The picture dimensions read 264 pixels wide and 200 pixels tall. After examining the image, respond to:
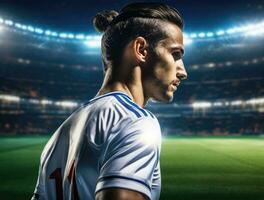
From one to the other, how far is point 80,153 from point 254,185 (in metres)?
10.1

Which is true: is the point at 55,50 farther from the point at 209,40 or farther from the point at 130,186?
the point at 130,186

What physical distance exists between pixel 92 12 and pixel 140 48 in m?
62.6

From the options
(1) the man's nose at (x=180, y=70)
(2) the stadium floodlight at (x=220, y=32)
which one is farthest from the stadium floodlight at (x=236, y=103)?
(1) the man's nose at (x=180, y=70)

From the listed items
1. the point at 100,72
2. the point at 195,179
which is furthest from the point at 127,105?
the point at 100,72

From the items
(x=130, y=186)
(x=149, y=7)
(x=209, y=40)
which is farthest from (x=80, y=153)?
(x=209, y=40)

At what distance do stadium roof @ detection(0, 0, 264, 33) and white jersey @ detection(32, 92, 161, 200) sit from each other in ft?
176

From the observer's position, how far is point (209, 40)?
59500 millimetres

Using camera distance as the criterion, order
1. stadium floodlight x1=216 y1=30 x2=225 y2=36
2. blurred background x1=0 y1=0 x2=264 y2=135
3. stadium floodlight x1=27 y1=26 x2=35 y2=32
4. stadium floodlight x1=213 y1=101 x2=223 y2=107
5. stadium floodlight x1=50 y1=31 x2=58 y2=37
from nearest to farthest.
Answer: blurred background x1=0 y1=0 x2=264 y2=135, stadium floodlight x1=27 y1=26 x2=35 y2=32, stadium floodlight x1=213 y1=101 x2=223 y2=107, stadium floodlight x1=216 y1=30 x2=225 y2=36, stadium floodlight x1=50 y1=31 x2=58 y2=37

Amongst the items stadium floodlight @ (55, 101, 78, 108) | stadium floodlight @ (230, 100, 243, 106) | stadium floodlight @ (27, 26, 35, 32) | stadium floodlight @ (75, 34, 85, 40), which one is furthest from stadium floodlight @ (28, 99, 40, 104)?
stadium floodlight @ (230, 100, 243, 106)

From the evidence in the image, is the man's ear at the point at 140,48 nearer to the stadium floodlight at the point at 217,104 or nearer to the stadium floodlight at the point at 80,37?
the stadium floodlight at the point at 217,104

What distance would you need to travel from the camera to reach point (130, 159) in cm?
102

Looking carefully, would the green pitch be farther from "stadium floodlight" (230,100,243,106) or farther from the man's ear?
"stadium floodlight" (230,100,243,106)

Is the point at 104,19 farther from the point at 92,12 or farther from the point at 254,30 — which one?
the point at 92,12

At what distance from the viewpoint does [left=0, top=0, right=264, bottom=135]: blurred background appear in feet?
171
